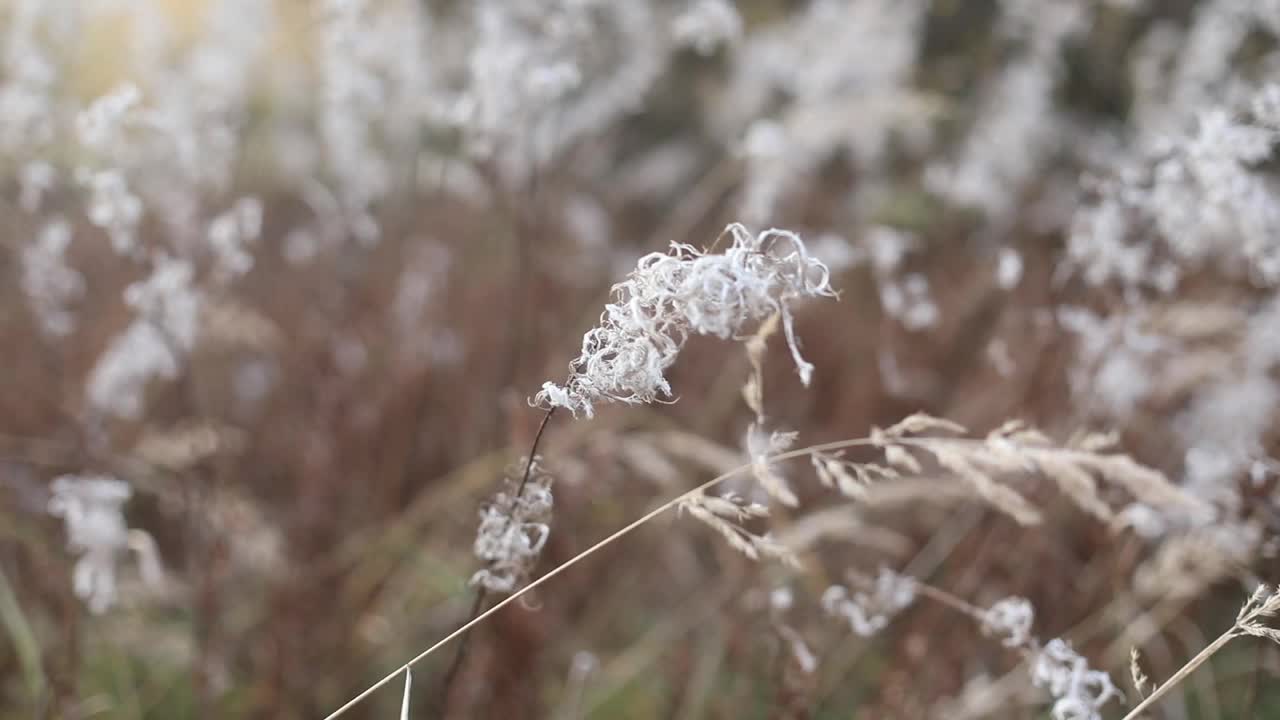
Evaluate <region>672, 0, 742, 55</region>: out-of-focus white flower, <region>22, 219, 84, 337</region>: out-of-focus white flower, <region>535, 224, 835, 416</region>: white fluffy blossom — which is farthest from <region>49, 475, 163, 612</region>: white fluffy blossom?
<region>672, 0, 742, 55</region>: out-of-focus white flower

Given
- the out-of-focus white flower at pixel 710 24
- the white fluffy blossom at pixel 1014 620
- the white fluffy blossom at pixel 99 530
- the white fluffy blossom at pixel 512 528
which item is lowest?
the white fluffy blossom at pixel 1014 620

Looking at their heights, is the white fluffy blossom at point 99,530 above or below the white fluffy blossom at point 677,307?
above

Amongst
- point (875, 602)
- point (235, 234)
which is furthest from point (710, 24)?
point (875, 602)

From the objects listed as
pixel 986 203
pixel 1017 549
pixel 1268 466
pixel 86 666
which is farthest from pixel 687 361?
pixel 1268 466

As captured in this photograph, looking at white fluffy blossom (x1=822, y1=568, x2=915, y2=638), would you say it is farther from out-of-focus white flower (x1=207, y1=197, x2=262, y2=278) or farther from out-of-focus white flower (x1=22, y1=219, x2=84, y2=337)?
out-of-focus white flower (x1=22, y1=219, x2=84, y2=337)

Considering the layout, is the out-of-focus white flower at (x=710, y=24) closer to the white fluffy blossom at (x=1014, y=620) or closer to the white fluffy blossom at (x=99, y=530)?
the white fluffy blossom at (x=1014, y=620)

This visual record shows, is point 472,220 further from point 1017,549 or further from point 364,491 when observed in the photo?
point 1017,549

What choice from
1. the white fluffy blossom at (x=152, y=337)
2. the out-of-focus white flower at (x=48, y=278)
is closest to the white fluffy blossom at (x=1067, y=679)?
the white fluffy blossom at (x=152, y=337)

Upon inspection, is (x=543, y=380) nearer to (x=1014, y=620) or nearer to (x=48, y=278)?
(x=48, y=278)
